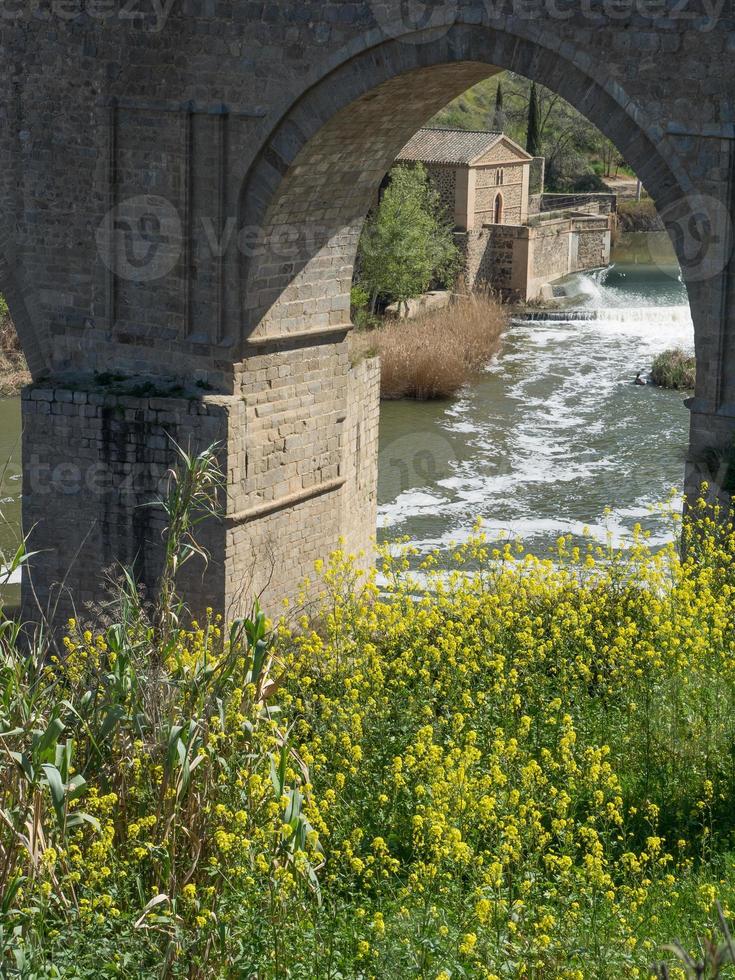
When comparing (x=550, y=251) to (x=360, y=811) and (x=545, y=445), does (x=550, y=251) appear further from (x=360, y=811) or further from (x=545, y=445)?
(x=360, y=811)

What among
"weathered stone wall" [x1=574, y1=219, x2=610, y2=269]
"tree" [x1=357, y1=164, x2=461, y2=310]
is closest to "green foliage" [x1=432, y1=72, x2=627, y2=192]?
"weathered stone wall" [x1=574, y1=219, x2=610, y2=269]

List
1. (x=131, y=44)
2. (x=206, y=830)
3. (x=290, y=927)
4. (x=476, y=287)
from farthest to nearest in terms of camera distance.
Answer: (x=476, y=287)
(x=131, y=44)
(x=206, y=830)
(x=290, y=927)

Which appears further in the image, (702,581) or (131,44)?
(131,44)

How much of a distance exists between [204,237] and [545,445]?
9830 millimetres

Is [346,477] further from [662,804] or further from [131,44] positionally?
[662,804]

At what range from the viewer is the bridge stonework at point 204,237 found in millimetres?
9516

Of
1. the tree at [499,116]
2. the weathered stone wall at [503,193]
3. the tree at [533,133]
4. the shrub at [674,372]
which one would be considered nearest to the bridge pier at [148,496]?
the shrub at [674,372]

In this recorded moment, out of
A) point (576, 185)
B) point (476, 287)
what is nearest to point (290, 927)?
point (476, 287)

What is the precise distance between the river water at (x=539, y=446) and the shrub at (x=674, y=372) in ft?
1.06

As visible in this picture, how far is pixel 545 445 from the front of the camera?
1933cm

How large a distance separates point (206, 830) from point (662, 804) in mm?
1981

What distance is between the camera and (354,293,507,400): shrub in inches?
869

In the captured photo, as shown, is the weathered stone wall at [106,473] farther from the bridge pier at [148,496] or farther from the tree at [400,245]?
the tree at [400,245]

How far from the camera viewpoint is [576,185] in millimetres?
44406
